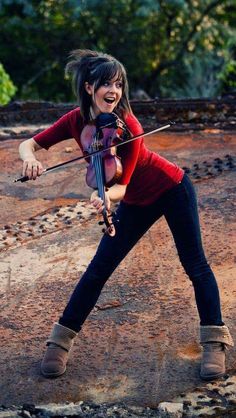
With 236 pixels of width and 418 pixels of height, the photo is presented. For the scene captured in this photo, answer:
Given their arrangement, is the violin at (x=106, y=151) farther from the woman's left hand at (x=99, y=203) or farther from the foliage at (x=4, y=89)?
the foliage at (x=4, y=89)

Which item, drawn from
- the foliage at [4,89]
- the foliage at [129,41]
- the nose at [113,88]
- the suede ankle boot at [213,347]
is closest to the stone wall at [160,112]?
the foliage at [4,89]

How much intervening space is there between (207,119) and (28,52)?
10.1m

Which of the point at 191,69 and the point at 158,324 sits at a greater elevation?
the point at 158,324

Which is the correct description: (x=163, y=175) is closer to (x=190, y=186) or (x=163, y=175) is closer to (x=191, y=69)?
(x=190, y=186)

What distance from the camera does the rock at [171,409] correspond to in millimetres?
4602

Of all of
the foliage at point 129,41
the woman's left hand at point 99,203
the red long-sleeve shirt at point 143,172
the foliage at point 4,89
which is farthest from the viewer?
the foliage at point 129,41

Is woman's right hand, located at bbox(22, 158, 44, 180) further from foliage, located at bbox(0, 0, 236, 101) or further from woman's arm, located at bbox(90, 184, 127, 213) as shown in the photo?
foliage, located at bbox(0, 0, 236, 101)

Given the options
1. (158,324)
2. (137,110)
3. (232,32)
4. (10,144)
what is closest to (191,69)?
(232,32)

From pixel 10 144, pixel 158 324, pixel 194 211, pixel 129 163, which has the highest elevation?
pixel 129 163

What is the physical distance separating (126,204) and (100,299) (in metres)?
1.48

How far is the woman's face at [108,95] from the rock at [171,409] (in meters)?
1.45

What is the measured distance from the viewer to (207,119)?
445 inches

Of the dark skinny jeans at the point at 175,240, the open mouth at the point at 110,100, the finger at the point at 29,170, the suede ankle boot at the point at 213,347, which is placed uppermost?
the open mouth at the point at 110,100

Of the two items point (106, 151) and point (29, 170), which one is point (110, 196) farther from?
point (29, 170)
